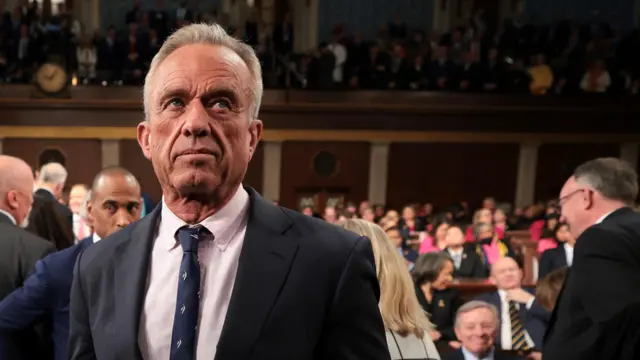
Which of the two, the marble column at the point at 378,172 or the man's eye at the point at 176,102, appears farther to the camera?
the marble column at the point at 378,172

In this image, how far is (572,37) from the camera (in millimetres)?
16719

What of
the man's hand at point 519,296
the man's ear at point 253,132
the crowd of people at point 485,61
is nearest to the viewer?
the man's ear at point 253,132

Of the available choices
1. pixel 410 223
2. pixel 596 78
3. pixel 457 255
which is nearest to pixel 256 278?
pixel 457 255

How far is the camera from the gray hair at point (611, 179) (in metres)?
3.20

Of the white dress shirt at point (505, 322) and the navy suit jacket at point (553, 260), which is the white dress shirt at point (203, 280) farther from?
the navy suit jacket at point (553, 260)

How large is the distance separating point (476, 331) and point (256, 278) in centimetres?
271

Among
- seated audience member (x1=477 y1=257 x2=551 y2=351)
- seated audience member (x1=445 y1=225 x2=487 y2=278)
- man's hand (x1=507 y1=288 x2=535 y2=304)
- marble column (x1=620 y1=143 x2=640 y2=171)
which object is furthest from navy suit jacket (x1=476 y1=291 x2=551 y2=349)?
marble column (x1=620 y1=143 x2=640 y2=171)

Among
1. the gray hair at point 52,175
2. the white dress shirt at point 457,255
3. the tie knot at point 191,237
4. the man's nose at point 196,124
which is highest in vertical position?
the man's nose at point 196,124

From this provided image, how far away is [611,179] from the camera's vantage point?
3.23 meters

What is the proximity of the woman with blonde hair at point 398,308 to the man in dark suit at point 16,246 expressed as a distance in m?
1.31

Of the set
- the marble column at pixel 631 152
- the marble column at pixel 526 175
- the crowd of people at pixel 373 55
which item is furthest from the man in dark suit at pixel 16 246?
the marble column at pixel 631 152

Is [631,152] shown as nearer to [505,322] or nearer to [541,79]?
[541,79]

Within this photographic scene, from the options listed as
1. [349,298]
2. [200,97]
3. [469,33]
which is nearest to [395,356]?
[349,298]

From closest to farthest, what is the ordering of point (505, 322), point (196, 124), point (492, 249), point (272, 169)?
point (196, 124), point (505, 322), point (492, 249), point (272, 169)
